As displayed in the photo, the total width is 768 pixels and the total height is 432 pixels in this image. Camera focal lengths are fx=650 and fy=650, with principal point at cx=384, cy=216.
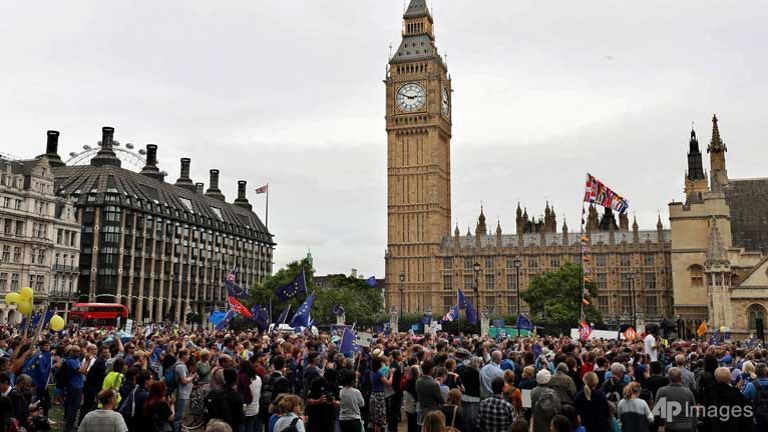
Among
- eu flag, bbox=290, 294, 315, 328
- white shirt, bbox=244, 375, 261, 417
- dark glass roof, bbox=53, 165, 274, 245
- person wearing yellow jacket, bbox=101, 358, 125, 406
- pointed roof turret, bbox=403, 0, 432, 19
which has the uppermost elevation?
pointed roof turret, bbox=403, 0, 432, 19

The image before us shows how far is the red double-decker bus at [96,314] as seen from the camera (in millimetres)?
57156

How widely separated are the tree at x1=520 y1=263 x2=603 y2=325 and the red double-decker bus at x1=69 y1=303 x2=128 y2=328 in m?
45.0

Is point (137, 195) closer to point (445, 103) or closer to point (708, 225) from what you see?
point (445, 103)

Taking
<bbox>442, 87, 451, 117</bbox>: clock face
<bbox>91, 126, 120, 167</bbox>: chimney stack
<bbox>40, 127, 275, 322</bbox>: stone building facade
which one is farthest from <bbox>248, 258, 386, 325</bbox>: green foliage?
<bbox>442, 87, 451, 117</bbox>: clock face

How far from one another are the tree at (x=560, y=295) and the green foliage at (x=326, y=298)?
1870cm

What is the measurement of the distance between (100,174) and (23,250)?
943 inches

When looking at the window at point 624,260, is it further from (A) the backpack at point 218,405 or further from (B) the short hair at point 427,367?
(A) the backpack at point 218,405

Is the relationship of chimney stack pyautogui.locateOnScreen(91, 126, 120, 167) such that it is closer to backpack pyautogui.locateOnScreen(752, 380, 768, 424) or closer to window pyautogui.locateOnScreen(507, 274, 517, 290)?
window pyautogui.locateOnScreen(507, 274, 517, 290)

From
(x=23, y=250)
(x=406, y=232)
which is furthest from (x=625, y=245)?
(x=23, y=250)

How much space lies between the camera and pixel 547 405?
9.45m

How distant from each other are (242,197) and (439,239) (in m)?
47.4

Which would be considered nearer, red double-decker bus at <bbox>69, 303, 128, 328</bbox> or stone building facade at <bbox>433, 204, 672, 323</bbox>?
red double-decker bus at <bbox>69, 303, 128, 328</bbox>

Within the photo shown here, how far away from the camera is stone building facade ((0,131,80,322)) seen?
5969cm

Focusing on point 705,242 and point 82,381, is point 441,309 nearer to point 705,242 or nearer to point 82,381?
point 705,242
